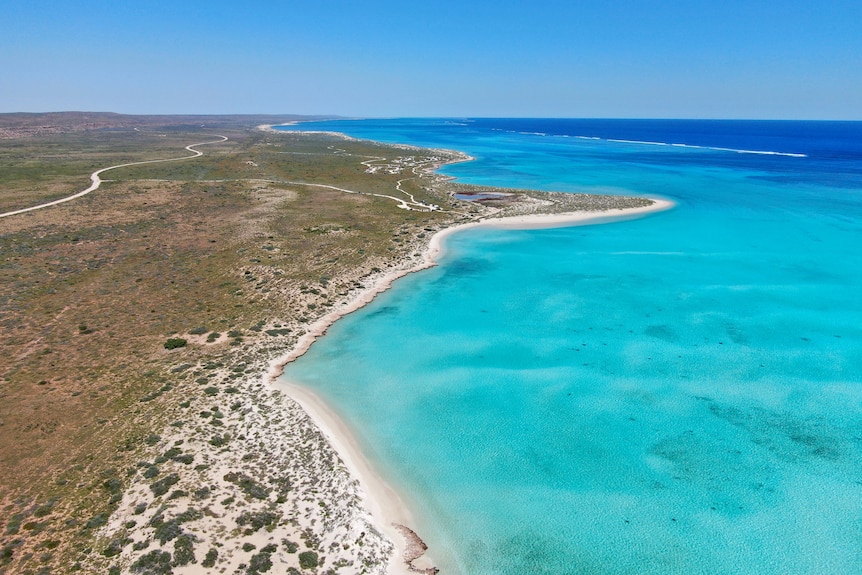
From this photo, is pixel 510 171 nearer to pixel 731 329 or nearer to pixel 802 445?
pixel 731 329

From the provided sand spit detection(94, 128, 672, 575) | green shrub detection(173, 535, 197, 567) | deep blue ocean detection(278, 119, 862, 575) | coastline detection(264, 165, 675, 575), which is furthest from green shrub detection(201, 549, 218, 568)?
deep blue ocean detection(278, 119, 862, 575)

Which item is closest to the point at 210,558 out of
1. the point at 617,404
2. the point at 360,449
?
the point at 360,449

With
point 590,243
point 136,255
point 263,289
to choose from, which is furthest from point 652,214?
point 136,255

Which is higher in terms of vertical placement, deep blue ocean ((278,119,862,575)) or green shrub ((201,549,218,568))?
deep blue ocean ((278,119,862,575))

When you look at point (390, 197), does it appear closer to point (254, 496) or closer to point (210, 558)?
point (254, 496)

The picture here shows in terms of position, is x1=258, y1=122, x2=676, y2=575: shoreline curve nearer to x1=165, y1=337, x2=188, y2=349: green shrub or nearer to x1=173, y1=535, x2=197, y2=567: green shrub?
x1=165, y1=337, x2=188, y2=349: green shrub
